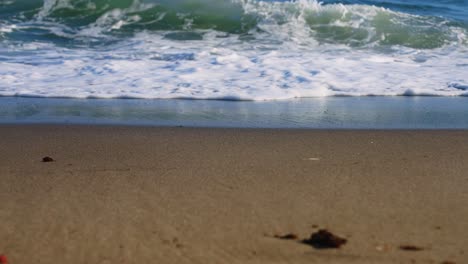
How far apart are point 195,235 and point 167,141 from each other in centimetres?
177

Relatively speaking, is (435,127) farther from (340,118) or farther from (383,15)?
(383,15)

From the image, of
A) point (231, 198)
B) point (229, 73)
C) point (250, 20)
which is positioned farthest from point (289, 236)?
point (250, 20)

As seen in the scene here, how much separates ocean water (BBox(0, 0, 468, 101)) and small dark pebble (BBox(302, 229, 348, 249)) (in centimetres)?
369

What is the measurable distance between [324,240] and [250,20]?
9.17 metres

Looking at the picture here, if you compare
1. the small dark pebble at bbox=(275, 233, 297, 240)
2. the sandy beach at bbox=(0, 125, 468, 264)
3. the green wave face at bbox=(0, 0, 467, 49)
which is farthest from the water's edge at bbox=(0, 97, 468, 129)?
the green wave face at bbox=(0, 0, 467, 49)

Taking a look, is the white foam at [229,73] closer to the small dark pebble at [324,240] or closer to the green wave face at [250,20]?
the green wave face at [250,20]

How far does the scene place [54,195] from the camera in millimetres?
2818

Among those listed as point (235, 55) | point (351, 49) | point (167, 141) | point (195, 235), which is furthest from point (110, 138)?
point (351, 49)

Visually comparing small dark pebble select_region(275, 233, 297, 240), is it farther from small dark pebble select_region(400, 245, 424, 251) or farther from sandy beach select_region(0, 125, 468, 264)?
small dark pebble select_region(400, 245, 424, 251)

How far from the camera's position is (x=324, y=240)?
2.24 metres

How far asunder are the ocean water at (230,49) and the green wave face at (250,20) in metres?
0.02

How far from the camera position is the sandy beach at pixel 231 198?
221cm

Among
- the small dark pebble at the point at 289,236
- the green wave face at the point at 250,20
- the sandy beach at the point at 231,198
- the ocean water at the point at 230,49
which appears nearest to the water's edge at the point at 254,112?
the ocean water at the point at 230,49

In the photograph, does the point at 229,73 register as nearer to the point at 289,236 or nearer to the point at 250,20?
the point at 250,20
